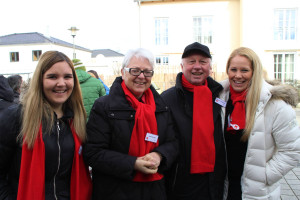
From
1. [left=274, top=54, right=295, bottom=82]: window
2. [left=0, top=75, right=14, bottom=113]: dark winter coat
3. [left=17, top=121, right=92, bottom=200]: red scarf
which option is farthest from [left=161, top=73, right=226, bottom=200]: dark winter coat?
[left=274, top=54, right=295, bottom=82]: window

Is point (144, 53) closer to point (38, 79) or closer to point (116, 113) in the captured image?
point (116, 113)

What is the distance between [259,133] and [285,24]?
18.7 m

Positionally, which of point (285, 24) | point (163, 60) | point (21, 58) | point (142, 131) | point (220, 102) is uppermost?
point (285, 24)

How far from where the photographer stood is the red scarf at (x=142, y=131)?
6.50ft

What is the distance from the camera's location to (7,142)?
5.80ft

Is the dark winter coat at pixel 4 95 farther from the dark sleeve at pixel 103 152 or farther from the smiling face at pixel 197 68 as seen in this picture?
the smiling face at pixel 197 68

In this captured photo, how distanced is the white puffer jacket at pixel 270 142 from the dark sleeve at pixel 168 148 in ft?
2.32

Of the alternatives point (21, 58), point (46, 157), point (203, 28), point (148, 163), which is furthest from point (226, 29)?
point (21, 58)

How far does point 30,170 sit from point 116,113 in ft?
2.46

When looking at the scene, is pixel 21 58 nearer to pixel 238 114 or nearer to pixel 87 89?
pixel 87 89

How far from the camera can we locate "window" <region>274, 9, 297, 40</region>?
58.1 ft

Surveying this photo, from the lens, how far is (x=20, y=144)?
180 cm

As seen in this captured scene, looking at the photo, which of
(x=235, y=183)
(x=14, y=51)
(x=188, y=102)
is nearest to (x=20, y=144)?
(x=188, y=102)

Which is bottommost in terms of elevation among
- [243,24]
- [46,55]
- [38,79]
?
[38,79]
